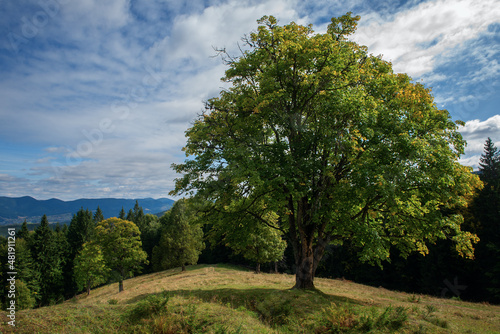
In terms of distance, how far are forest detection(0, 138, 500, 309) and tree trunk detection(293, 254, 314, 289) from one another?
11.3ft

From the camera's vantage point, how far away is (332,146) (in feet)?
42.4

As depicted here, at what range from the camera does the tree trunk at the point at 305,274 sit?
15.0m

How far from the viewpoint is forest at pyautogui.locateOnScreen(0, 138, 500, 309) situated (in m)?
28.5

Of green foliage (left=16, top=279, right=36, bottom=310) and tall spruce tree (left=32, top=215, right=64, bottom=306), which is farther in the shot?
tall spruce tree (left=32, top=215, right=64, bottom=306)

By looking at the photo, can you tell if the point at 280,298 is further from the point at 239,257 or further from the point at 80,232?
the point at 80,232

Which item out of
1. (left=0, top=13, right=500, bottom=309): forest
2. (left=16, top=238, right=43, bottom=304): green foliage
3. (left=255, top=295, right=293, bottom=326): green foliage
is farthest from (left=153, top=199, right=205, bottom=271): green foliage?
(left=255, top=295, right=293, bottom=326): green foliage

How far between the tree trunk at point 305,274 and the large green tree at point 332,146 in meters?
0.06

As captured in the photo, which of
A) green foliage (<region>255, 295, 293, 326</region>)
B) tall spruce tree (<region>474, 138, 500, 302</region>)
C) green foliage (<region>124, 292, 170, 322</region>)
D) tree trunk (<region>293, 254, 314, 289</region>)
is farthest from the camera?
tall spruce tree (<region>474, 138, 500, 302</region>)

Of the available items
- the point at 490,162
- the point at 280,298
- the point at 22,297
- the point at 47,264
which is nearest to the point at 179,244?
the point at 22,297

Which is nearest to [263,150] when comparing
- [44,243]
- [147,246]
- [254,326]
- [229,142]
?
[229,142]

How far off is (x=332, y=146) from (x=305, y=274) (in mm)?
7604

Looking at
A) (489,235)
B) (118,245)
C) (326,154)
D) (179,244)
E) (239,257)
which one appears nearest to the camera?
(326,154)

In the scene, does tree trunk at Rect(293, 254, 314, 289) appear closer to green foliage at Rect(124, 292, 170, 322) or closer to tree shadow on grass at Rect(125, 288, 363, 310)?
tree shadow on grass at Rect(125, 288, 363, 310)

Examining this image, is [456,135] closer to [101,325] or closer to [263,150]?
[263,150]
